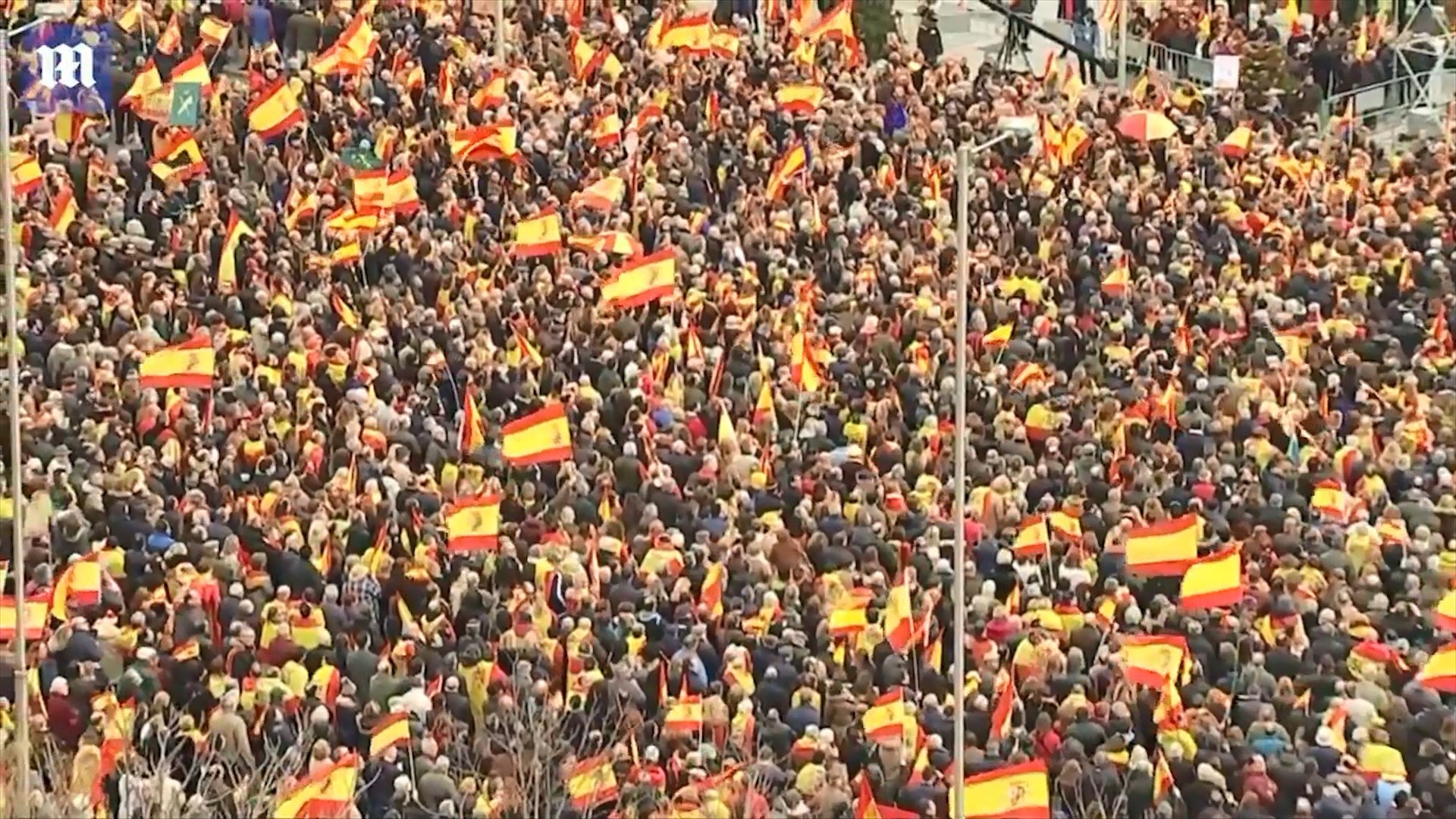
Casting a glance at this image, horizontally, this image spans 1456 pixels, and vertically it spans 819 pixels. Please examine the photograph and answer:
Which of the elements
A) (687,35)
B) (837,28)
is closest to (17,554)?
(687,35)

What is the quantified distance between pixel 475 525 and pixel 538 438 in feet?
5.90

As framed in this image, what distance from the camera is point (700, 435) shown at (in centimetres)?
2867

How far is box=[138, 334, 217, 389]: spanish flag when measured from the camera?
91.7ft

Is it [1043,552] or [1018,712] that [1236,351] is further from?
[1018,712]

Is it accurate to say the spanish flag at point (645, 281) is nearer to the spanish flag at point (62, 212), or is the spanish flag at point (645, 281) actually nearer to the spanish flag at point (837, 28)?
the spanish flag at point (62, 212)

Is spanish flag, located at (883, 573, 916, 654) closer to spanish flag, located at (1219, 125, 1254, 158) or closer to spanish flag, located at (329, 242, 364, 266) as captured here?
spanish flag, located at (329, 242, 364, 266)

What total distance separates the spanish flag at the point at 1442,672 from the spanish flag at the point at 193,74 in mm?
16328

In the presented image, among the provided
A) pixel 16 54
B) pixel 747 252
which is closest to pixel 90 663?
pixel 747 252

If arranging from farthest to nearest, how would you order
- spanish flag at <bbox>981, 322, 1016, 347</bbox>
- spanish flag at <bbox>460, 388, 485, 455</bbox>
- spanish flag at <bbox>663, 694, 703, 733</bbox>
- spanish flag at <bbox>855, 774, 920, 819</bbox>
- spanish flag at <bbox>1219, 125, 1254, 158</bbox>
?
spanish flag at <bbox>1219, 125, 1254, 158</bbox> → spanish flag at <bbox>981, 322, 1016, 347</bbox> → spanish flag at <bbox>460, 388, 485, 455</bbox> → spanish flag at <bbox>663, 694, 703, 733</bbox> → spanish flag at <bbox>855, 774, 920, 819</bbox>

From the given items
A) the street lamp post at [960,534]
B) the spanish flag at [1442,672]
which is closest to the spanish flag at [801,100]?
the street lamp post at [960,534]

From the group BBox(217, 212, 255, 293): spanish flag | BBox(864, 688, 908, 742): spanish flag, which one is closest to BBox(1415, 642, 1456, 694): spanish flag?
BBox(864, 688, 908, 742): spanish flag

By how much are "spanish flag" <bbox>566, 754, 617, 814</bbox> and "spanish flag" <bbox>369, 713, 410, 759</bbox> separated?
3.69 feet

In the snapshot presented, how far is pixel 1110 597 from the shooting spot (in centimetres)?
2473

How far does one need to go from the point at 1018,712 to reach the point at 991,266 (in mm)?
10462
